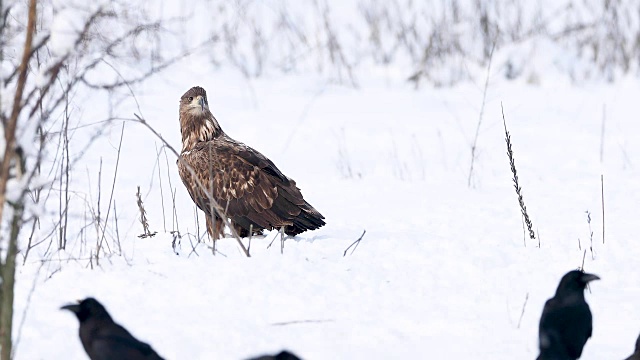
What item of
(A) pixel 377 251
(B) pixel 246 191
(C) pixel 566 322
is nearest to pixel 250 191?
(B) pixel 246 191

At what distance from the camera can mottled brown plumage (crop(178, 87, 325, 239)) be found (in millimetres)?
6082

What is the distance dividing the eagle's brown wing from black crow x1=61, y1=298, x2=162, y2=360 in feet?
7.92

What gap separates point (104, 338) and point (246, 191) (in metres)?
2.78

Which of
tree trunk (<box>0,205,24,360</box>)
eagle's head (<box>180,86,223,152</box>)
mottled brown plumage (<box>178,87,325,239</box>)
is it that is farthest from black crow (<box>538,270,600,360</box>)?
eagle's head (<box>180,86,223,152</box>)

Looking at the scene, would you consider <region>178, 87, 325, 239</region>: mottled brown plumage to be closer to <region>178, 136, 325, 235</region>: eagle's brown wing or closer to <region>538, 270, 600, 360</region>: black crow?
<region>178, 136, 325, 235</region>: eagle's brown wing

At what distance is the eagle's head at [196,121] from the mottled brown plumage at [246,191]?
9.9 inches

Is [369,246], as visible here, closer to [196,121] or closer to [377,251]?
[377,251]

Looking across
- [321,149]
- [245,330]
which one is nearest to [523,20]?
[321,149]

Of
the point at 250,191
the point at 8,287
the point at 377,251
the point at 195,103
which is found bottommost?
the point at 8,287

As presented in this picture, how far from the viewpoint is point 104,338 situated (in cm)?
350

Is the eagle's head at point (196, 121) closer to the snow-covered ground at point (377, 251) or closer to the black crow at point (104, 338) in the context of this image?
the snow-covered ground at point (377, 251)

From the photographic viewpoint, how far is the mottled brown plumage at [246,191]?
6082mm

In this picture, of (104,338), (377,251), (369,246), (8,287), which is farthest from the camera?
(369,246)

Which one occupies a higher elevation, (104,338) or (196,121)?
(196,121)
